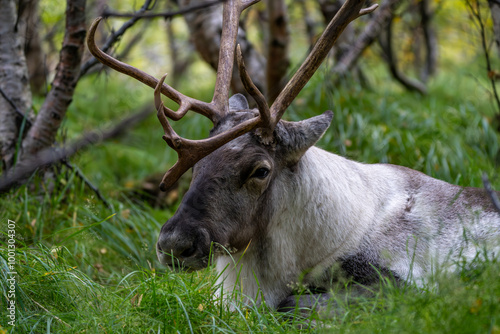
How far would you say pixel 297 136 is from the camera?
122 inches

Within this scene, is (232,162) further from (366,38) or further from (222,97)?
(366,38)

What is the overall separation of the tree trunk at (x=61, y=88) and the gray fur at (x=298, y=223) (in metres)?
1.84

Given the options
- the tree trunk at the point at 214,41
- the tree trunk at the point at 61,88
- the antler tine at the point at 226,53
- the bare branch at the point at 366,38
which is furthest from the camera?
the bare branch at the point at 366,38

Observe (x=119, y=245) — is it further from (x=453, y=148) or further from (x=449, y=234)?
(x=453, y=148)

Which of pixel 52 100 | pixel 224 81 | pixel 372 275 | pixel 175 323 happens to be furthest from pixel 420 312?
pixel 52 100

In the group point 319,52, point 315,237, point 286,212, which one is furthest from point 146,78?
point 315,237

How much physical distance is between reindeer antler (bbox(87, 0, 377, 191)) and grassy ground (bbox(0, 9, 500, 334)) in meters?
0.68

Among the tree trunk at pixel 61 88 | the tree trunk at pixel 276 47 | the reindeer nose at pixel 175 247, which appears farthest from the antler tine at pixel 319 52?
the tree trunk at pixel 276 47

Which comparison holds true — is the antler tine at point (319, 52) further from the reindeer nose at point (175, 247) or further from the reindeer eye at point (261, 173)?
the reindeer nose at point (175, 247)

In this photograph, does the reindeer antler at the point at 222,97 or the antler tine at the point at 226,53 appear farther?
the antler tine at the point at 226,53

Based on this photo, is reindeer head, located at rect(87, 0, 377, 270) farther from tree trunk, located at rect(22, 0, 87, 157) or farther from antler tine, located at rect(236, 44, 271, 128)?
tree trunk, located at rect(22, 0, 87, 157)

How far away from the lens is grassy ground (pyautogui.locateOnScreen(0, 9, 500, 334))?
2.39 m

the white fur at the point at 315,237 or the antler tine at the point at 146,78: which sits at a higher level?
the antler tine at the point at 146,78

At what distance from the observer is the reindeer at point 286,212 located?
114 inches
